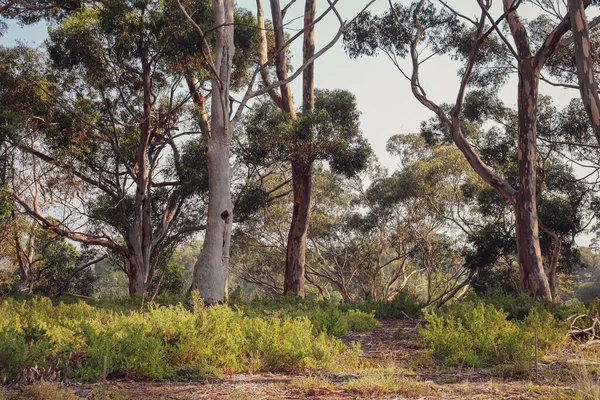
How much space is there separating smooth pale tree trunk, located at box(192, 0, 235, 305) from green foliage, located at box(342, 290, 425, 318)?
3.07 m

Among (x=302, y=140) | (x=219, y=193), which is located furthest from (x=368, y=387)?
(x=302, y=140)

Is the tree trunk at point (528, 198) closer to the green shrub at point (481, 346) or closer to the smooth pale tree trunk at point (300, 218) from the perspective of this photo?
the smooth pale tree trunk at point (300, 218)

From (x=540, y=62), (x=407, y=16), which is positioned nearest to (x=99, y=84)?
(x=407, y=16)

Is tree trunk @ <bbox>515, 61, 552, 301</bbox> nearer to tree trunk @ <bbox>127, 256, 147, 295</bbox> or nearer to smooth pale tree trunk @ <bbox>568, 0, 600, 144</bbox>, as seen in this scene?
smooth pale tree trunk @ <bbox>568, 0, 600, 144</bbox>

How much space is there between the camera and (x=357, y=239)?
1168 inches

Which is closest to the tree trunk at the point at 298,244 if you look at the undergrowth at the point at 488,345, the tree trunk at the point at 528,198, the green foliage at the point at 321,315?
the green foliage at the point at 321,315

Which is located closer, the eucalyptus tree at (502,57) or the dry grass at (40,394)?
the dry grass at (40,394)

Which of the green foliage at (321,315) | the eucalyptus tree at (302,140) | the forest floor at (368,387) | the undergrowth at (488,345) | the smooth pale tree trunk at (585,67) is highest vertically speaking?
the eucalyptus tree at (302,140)

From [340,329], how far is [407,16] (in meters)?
11.8

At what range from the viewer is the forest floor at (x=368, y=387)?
13.0 feet

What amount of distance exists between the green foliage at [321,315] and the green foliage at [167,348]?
42.1 inches

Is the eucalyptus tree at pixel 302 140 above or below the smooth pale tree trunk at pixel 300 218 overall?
above

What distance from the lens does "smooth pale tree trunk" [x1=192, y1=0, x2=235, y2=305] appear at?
416 inches

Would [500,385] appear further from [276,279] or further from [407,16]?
[276,279]
